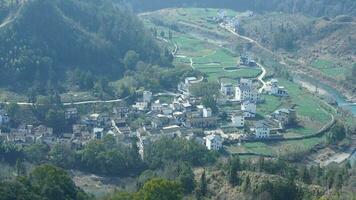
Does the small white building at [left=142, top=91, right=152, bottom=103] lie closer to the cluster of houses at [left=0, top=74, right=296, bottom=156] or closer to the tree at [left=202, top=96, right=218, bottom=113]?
the cluster of houses at [left=0, top=74, right=296, bottom=156]

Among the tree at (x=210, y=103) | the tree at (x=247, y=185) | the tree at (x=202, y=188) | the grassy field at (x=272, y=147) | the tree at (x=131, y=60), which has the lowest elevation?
the grassy field at (x=272, y=147)

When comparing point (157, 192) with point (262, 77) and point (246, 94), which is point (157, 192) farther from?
point (262, 77)

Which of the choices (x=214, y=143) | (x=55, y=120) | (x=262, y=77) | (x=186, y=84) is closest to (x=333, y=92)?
(x=262, y=77)

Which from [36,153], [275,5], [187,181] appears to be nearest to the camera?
[187,181]

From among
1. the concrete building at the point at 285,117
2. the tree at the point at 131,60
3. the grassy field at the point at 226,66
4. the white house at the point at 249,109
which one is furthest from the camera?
the tree at the point at 131,60

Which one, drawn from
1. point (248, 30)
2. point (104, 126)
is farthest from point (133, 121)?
point (248, 30)

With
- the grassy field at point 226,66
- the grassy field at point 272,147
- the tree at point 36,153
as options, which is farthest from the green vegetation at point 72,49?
the grassy field at point 272,147

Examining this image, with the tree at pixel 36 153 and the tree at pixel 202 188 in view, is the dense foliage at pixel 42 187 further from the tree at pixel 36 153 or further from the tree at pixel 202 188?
the tree at pixel 36 153
